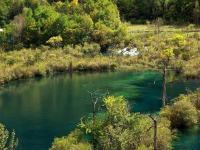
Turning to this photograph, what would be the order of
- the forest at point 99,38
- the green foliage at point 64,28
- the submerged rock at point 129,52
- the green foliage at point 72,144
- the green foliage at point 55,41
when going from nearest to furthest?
the green foliage at point 72,144
the forest at point 99,38
the submerged rock at point 129,52
the green foliage at point 55,41
the green foliage at point 64,28

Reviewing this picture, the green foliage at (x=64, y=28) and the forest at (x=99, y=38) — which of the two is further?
the green foliage at (x=64, y=28)

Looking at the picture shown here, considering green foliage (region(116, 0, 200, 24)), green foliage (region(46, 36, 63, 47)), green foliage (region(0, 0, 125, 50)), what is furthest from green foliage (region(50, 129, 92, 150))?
green foliage (region(116, 0, 200, 24))

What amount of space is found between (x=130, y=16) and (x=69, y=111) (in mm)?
70193

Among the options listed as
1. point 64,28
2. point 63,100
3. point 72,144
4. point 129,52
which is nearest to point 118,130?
point 72,144

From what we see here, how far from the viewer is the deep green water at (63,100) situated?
6461cm

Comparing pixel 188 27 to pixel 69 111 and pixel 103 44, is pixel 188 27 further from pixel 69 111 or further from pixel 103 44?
pixel 69 111

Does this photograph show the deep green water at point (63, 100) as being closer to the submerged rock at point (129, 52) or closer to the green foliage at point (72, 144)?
the submerged rock at point (129, 52)

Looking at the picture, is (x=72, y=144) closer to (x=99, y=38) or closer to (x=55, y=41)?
(x=55, y=41)

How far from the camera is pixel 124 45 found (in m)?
117

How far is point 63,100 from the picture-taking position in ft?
275

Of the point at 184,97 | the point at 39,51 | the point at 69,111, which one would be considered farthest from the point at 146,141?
the point at 39,51

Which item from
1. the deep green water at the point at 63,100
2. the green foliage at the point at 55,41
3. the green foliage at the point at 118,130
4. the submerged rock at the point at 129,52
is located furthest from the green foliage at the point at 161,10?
the green foliage at the point at 118,130

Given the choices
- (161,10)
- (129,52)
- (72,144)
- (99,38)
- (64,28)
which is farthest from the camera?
(161,10)

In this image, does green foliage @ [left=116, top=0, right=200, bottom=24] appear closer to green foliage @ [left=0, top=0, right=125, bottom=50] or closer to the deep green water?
green foliage @ [left=0, top=0, right=125, bottom=50]
